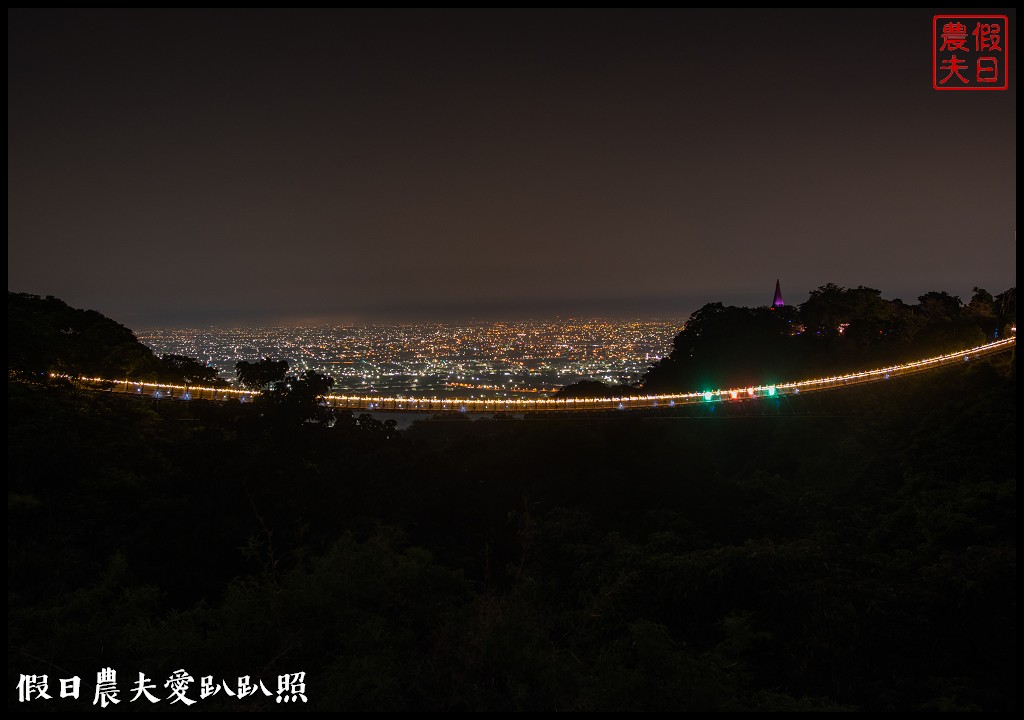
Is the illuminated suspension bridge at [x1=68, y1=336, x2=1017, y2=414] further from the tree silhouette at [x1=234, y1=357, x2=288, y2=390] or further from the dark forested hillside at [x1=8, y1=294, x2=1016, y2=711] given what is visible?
the dark forested hillside at [x1=8, y1=294, x2=1016, y2=711]

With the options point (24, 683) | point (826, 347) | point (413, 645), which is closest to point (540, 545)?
point (413, 645)

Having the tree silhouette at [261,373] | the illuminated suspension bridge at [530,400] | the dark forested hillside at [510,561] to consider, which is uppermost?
the tree silhouette at [261,373]

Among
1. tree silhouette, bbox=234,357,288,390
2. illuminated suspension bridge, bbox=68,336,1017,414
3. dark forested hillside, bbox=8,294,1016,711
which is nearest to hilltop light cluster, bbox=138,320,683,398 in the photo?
tree silhouette, bbox=234,357,288,390

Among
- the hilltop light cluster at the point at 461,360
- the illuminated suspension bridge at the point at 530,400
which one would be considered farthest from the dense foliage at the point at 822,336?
the hilltop light cluster at the point at 461,360

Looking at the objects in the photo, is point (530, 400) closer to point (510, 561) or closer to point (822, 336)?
point (510, 561)

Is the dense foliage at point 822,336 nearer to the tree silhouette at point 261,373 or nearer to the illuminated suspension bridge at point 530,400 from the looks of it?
the illuminated suspension bridge at point 530,400

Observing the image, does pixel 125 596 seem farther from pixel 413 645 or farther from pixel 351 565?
pixel 413 645
